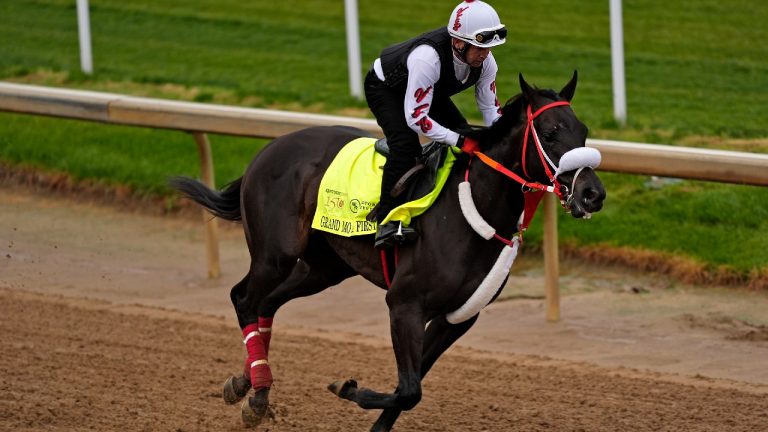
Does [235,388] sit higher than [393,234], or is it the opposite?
[393,234]

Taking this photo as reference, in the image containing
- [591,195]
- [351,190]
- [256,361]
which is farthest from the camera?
[256,361]

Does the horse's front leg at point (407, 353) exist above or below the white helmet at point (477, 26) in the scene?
below

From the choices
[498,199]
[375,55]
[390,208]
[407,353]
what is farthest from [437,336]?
[375,55]

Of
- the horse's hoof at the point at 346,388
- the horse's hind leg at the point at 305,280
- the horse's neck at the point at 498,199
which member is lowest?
the horse's hoof at the point at 346,388

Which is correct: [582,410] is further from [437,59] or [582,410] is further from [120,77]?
[120,77]

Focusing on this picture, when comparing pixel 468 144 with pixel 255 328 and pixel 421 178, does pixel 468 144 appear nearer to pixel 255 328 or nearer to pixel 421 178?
pixel 421 178

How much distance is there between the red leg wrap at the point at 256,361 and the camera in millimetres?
6992

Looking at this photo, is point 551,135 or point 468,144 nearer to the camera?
point 551,135

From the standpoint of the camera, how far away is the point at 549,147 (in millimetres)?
5883

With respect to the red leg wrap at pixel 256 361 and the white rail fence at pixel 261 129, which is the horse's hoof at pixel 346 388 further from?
the white rail fence at pixel 261 129

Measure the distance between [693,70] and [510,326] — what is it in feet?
15.3

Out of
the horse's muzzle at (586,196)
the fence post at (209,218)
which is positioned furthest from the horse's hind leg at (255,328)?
the fence post at (209,218)

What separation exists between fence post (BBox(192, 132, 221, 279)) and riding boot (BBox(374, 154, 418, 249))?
342cm

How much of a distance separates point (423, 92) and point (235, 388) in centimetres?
195
